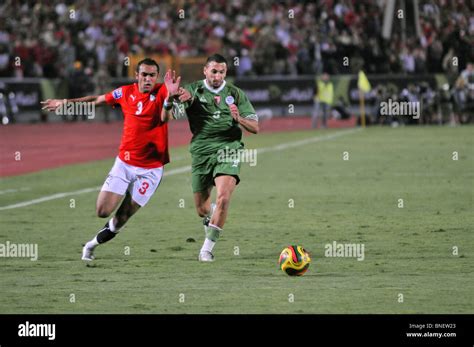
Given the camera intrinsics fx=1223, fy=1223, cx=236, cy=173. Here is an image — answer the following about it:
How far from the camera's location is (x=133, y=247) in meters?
15.8

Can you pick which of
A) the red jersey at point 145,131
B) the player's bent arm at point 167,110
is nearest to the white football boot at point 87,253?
the red jersey at point 145,131

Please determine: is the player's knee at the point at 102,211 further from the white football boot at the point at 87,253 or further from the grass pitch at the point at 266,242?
the grass pitch at the point at 266,242

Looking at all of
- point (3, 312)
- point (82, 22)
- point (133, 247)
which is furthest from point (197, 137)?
point (82, 22)

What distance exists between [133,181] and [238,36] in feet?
111

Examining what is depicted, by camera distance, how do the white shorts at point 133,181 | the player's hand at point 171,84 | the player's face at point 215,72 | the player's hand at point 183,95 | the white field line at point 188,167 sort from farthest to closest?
the white field line at point 188,167, the white shorts at point 133,181, the player's face at point 215,72, the player's hand at point 183,95, the player's hand at point 171,84

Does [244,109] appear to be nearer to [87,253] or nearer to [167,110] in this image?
[167,110]

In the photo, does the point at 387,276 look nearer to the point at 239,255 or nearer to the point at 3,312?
the point at 239,255

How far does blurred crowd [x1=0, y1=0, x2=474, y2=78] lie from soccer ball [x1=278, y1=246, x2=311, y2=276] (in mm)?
31026

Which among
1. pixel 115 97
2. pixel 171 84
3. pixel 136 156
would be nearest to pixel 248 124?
pixel 171 84

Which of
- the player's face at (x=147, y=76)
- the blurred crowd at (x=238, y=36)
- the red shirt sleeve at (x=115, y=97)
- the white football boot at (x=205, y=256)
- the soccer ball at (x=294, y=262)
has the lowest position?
the soccer ball at (x=294, y=262)

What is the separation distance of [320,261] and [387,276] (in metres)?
1.38

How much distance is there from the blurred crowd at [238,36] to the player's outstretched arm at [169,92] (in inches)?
1199

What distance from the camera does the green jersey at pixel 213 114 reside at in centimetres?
1442

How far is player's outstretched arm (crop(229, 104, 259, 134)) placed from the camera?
13.7m
